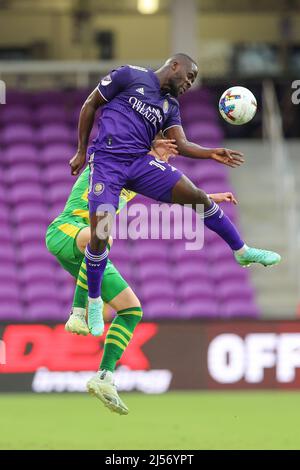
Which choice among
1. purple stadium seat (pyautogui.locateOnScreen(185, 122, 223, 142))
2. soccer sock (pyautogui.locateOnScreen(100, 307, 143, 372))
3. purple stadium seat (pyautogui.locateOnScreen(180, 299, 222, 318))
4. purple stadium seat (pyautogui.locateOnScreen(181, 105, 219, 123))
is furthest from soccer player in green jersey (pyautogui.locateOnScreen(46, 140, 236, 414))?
purple stadium seat (pyautogui.locateOnScreen(181, 105, 219, 123))

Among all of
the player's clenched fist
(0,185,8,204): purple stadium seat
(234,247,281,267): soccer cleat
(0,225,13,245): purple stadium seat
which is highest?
(0,185,8,204): purple stadium seat

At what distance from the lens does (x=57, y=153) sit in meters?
21.8

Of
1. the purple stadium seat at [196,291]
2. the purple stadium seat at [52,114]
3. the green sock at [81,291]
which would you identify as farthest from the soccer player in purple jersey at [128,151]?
the purple stadium seat at [52,114]

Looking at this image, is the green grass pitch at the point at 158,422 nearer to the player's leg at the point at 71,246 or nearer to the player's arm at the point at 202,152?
the player's leg at the point at 71,246

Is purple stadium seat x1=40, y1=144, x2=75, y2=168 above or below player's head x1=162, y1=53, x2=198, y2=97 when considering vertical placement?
above

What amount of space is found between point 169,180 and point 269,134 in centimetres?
1258

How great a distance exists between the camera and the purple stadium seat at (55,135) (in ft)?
72.2

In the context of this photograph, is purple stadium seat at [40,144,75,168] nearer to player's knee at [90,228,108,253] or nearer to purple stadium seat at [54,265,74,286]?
purple stadium seat at [54,265,74,286]

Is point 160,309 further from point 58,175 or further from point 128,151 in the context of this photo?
point 128,151

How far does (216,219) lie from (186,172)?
10161 millimetres

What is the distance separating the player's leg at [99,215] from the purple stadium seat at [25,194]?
33.3 feet

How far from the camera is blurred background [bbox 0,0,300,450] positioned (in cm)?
1811

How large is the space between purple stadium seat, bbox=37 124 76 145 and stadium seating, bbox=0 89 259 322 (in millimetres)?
16

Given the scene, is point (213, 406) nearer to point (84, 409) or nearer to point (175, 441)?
point (84, 409)
